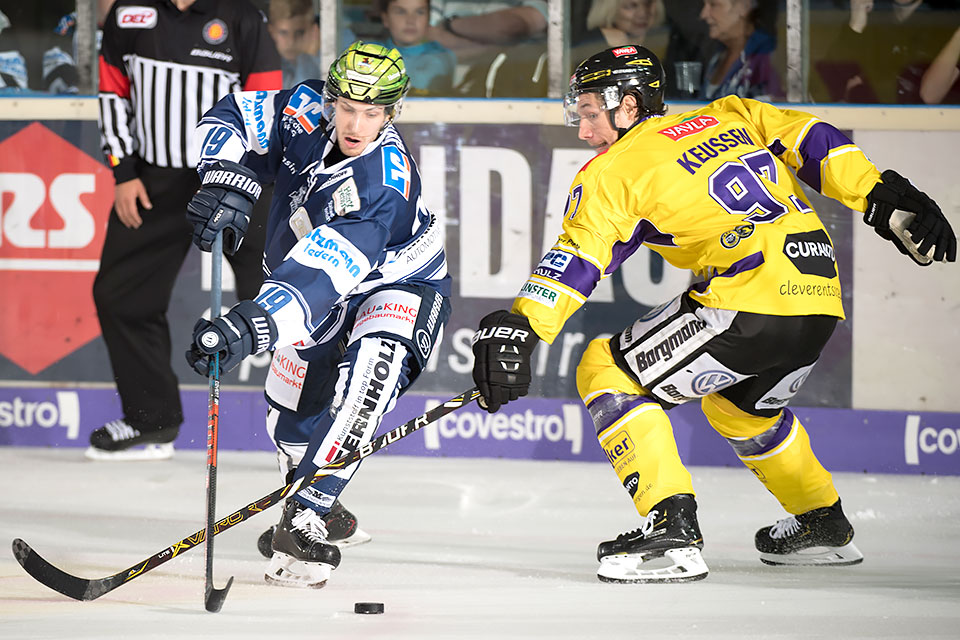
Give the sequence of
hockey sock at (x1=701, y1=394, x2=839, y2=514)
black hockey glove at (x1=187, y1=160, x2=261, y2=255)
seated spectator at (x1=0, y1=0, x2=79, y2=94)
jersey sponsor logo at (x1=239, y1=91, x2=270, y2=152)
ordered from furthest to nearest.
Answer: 1. seated spectator at (x1=0, y1=0, x2=79, y2=94)
2. jersey sponsor logo at (x1=239, y1=91, x2=270, y2=152)
3. hockey sock at (x1=701, y1=394, x2=839, y2=514)
4. black hockey glove at (x1=187, y1=160, x2=261, y2=255)

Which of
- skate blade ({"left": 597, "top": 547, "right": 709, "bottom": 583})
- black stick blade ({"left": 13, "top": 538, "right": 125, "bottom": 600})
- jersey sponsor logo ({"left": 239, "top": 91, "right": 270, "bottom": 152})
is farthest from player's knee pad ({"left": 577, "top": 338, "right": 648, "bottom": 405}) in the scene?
black stick blade ({"left": 13, "top": 538, "right": 125, "bottom": 600})

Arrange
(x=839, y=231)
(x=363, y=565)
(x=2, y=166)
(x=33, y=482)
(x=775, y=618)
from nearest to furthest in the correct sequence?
1. (x=775, y=618)
2. (x=363, y=565)
3. (x=33, y=482)
4. (x=839, y=231)
5. (x=2, y=166)

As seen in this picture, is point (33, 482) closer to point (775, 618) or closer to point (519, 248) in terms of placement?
point (519, 248)

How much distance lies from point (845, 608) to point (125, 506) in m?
2.20

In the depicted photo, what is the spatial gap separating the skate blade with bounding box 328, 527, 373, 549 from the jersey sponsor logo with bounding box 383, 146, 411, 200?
991 mm

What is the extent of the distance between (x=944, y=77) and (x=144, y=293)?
3017mm

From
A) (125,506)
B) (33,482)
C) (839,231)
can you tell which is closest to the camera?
(125,506)

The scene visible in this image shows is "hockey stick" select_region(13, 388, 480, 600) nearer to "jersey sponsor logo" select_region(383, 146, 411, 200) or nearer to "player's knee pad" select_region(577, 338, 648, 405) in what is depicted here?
"player's knee pad" select_region(577, 338, 648, 405)

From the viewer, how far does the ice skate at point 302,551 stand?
9.87 feet

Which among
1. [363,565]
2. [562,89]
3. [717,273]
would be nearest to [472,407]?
[562,89]

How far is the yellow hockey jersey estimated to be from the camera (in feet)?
9.73

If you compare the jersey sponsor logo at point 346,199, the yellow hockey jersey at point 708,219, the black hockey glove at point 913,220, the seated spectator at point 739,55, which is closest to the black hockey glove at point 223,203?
the jersey sponsor logo at point 346,199

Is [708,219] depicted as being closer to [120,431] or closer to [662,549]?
[662,549]

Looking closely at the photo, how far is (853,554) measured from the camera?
Result: 10.8 feet
